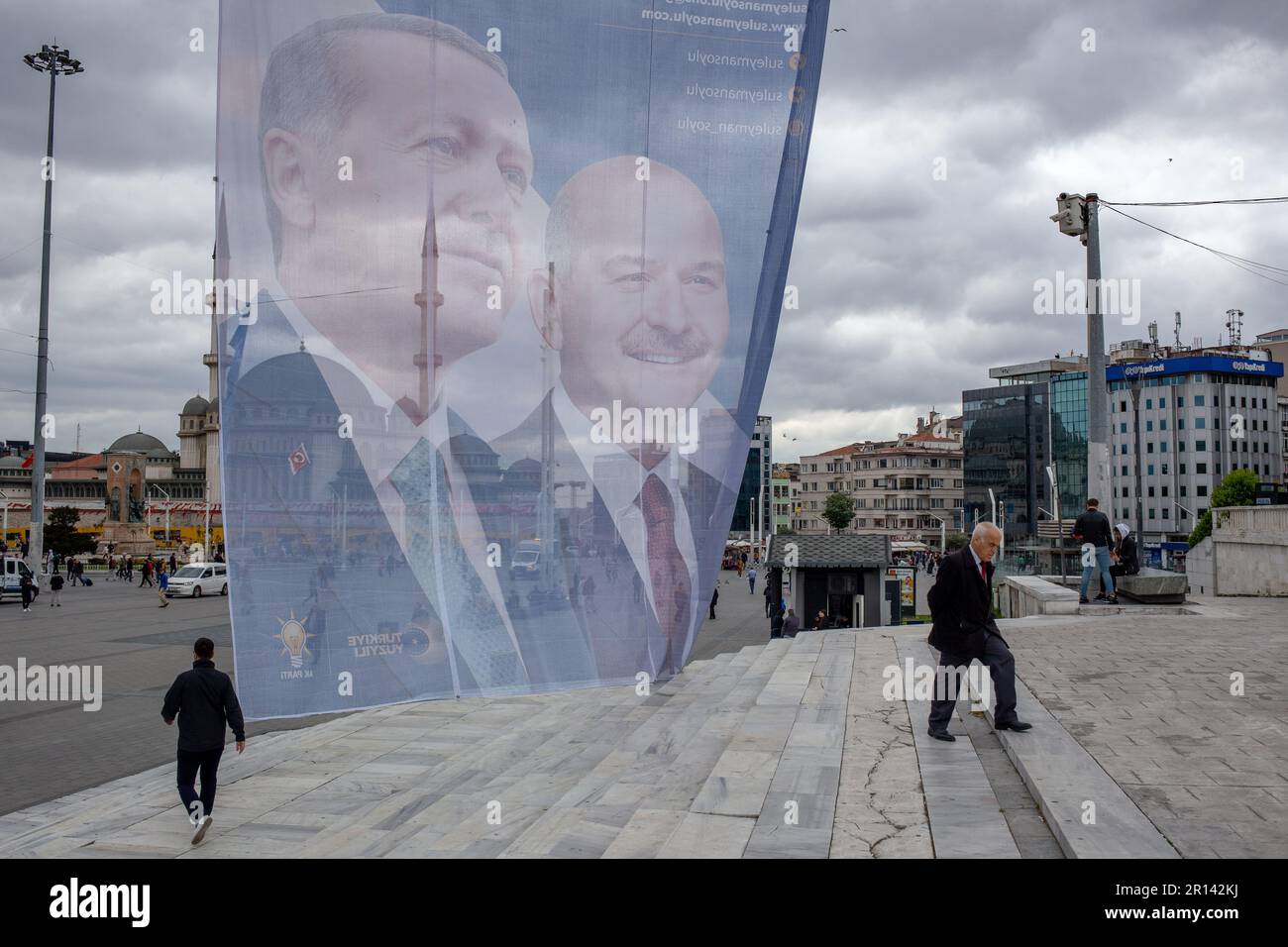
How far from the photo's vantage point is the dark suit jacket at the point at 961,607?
25.1 ft

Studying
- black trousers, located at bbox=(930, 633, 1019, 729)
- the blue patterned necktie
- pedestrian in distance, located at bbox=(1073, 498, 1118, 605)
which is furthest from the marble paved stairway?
pedestrian in distance, located at bbox=(1073, 498, 1118, 605)

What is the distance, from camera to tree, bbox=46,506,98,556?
9031 cm

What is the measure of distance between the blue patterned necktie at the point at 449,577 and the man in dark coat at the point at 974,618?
3.81 meters

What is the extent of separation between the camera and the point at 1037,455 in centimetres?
12375

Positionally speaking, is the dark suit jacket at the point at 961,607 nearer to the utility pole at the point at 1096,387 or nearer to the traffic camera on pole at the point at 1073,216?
the utility pole at the point at 1096,387

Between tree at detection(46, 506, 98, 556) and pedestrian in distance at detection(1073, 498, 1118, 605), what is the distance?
8828cm

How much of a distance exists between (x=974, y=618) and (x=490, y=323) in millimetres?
4766

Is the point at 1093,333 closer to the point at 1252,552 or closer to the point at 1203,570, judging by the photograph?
the point at 1252,552

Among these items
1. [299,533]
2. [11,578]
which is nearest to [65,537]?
Answer: [11,578]

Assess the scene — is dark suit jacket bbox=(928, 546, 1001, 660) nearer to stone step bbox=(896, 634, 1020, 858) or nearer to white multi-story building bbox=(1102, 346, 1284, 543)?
stone step bbox=(896, 634, 1020, 858)

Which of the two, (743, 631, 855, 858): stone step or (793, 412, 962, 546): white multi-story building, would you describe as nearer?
(743, 631, 855, 858): stone step

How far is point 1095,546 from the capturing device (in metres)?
15.2

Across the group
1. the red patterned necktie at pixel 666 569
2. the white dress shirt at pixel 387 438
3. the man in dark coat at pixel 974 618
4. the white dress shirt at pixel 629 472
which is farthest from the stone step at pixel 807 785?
the white dress shirt at pixel 387 438
